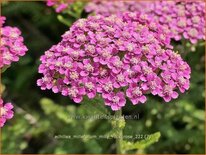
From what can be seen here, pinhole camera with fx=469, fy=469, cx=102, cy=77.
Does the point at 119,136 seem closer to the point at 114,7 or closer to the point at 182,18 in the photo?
the point at 182,18

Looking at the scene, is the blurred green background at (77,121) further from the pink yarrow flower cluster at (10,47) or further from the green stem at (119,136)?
the pink yarrow flower cluster at (10,47)

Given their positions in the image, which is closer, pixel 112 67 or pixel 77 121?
pixel 112 67

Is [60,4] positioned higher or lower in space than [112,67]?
lower

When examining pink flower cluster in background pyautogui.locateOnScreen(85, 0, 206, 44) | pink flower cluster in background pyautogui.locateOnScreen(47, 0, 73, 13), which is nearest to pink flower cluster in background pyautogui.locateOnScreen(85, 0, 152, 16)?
pink flower cluster in background pyautogui.locateOnScreen(85, 0, 206, 44)

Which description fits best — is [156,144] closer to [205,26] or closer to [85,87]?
[205,26]

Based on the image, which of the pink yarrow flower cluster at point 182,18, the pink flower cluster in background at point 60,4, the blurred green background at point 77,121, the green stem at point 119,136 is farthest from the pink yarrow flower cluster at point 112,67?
the blurred green background at point 77,121

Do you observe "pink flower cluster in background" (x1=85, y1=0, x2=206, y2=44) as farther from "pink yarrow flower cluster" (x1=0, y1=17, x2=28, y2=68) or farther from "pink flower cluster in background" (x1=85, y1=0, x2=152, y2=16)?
"pink yarrow flower cluster" (x1=0, y1=17, x2=28, y2=68)

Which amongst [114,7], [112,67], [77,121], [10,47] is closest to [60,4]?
[114,7]
